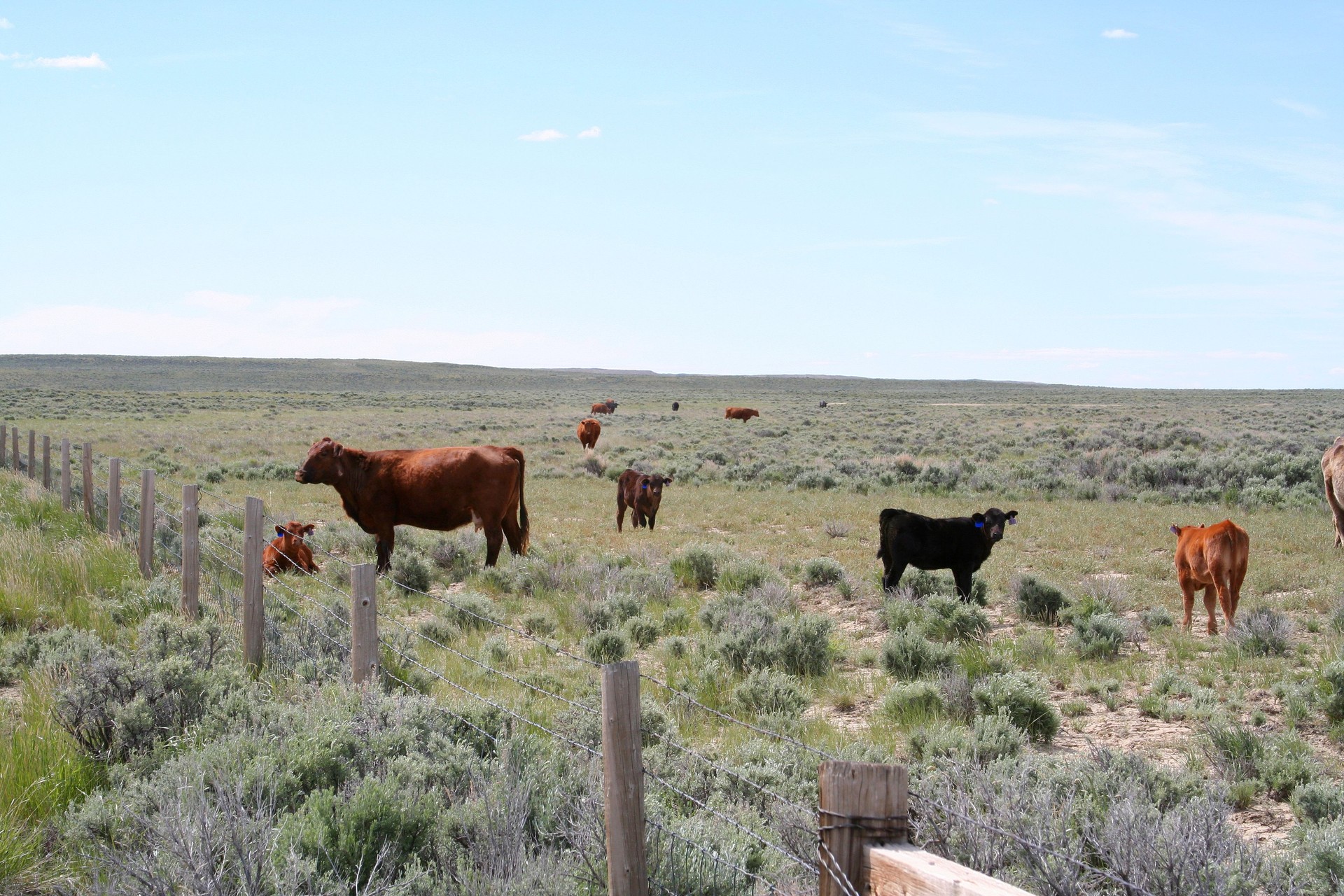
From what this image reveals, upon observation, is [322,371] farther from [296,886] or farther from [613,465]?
[296,886]

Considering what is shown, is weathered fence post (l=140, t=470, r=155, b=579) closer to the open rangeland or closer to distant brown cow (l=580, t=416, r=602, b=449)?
the open rangeland

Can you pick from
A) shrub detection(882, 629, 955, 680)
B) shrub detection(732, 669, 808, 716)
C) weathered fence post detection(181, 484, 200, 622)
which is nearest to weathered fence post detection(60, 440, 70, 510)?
weathered fence post detection(181, 484, 200, 622)

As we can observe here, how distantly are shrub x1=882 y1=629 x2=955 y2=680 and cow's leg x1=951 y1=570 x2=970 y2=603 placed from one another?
2366mm

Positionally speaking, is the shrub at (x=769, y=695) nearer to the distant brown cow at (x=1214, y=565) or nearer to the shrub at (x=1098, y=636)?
the shrub at (x=1098, y=636)

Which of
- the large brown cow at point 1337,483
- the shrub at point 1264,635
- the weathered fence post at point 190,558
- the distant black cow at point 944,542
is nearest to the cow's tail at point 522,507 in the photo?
the distant black cow at point 944,542

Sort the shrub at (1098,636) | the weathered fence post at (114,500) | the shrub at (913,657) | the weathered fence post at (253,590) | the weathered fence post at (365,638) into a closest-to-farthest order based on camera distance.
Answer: the weathered fence post at (365,638) → the weathered fence post at (253,590) → the shrub at (913,657) → the shrub at (1098,636) → the weathered fence post at (114,500)

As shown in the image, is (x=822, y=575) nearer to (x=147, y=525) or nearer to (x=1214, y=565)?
(x=1214, y=565)

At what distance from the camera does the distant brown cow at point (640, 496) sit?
15.6 meters

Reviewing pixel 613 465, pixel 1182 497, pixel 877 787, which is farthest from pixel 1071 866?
pixel 613 465

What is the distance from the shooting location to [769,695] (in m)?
6.68

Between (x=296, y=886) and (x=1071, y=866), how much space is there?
8.81 ft

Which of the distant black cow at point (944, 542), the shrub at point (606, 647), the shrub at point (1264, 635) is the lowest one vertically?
the shrub at point (606, 647)

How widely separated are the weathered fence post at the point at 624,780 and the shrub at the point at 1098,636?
19.9 ft

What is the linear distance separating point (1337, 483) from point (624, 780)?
13568 millimetres
